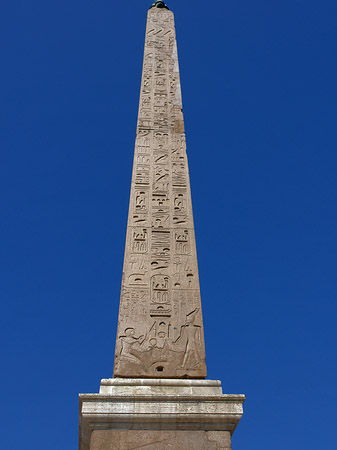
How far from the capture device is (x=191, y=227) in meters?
5.98

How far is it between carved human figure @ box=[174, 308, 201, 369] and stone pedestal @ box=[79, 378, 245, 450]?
41 cm

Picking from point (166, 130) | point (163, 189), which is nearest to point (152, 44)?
point (166, 130)

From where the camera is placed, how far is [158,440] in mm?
4414

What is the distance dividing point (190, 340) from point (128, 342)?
0.53m

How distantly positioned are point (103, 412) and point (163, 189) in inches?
101

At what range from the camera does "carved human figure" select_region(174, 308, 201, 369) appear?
4953mm

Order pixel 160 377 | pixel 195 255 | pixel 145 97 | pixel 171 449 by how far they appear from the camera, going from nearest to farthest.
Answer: pixel 171 449, pixel 160 377, pixel 195 255, pixel 145 97

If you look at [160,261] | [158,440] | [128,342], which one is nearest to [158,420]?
[158,440]

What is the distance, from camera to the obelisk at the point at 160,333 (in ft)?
14.6

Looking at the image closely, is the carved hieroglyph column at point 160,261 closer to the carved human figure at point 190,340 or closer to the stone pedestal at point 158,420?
the carved human figure at point 190,340

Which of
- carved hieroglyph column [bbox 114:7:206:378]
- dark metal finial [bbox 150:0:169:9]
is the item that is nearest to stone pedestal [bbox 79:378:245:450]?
carved hieroglyph column [bbox 114:7:206:378]

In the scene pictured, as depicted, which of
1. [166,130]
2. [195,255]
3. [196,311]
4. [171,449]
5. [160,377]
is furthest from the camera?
[166,130]

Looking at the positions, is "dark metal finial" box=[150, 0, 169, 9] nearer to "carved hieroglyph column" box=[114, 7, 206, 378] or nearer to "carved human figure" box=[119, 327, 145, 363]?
"carved hieroglyph column" box=[114, 7, 206, 378]

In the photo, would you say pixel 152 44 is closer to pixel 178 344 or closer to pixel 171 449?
pixel 178 344
